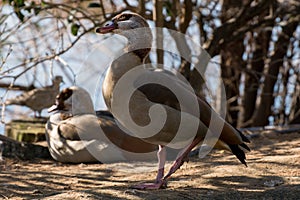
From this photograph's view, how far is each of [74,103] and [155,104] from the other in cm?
301

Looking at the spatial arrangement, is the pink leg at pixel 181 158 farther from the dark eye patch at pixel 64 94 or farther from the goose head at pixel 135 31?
the dark eye patch at pixel 64 94

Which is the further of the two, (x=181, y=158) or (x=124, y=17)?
(x=124, y=17)

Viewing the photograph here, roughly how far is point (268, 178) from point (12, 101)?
5048 mm

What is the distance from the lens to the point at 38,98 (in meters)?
8.38

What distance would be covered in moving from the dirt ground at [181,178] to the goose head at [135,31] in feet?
3.62

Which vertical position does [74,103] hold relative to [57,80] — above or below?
below

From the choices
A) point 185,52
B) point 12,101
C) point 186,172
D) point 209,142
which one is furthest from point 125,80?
point 12,101

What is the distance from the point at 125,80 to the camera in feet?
14.2

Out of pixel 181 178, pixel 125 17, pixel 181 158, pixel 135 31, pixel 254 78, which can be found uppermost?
pixel 125 17

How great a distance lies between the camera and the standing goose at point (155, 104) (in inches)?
169

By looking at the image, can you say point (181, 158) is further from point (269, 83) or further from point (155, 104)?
point (269, 83)

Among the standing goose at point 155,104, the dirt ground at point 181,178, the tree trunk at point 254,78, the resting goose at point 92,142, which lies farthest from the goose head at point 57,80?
the standing goose at point 155,104

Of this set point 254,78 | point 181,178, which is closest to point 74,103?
point 181,178

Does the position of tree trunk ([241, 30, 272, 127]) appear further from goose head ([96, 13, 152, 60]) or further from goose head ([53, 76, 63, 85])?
goose head ([96, 13, 152, 60])
